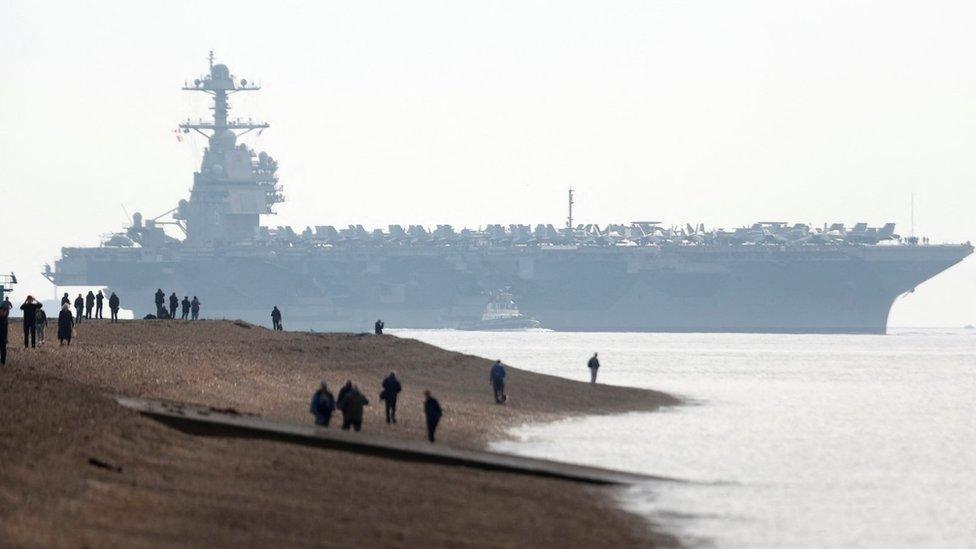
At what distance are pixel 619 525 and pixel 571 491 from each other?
2147mm

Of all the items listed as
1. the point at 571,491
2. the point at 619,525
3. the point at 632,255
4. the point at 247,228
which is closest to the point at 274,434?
the point at 571,491

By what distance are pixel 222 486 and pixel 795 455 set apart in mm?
13751

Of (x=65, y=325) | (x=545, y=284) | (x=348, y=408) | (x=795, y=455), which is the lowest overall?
(x=795, y=455)

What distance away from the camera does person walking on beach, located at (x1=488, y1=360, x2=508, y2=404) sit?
37.8m

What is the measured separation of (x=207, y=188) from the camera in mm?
151750

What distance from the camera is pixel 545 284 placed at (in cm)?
14950

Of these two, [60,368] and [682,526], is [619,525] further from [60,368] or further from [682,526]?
[60,368]

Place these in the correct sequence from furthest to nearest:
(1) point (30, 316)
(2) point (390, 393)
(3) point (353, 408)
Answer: (1) point (30, 316) < (2) point (390, 393) < (3) point (353, 408)

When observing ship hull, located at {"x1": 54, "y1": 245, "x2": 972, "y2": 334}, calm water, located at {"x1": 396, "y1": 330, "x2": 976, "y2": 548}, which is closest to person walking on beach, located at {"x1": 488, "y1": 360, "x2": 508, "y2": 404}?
calm water, located at {"x1": 396, "y1": 330, "x2": 976, "y2": 548}

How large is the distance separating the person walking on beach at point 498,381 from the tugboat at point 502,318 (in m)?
111

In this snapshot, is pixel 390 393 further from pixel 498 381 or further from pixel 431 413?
pixel 498 381

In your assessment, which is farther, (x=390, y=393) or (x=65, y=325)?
(x=65, y=325)

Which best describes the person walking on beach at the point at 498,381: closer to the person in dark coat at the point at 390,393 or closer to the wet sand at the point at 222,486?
the wet sand at the point at 222,486

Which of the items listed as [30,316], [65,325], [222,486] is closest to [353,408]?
[222,486]
